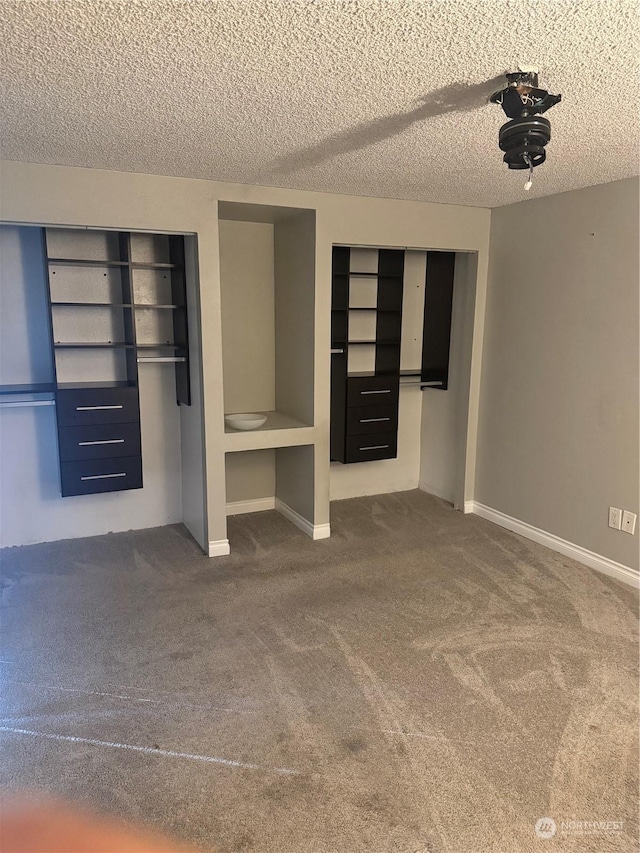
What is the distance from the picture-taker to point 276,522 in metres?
4.25

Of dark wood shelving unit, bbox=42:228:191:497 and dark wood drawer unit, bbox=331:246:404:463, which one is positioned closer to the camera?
dark wood shelving unit, bbox=42:228:191:497

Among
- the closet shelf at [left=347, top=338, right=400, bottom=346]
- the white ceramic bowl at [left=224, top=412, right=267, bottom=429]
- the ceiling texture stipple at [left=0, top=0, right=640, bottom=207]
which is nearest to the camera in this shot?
the ceiling texture stipple at [left=0, top=0, right=640, bottom=207]

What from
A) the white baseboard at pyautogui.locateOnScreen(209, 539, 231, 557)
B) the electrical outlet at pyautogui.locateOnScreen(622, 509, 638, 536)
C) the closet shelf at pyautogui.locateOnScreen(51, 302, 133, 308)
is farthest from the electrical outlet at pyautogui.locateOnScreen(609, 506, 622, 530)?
the closet shelf at pyautogui.locateOnScreen(51, 302, 133, 308)

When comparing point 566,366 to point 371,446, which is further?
Result: point 371,446

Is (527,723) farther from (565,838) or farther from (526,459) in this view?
(526,459)

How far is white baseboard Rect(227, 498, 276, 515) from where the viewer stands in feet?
14.5

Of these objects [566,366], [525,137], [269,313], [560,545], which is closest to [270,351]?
[269,313]

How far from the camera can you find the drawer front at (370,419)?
13.7 ft

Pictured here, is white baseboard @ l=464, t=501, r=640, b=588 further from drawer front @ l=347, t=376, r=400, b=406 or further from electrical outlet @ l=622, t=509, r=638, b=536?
drawer front @ l=347, t=376, r=400, b=406

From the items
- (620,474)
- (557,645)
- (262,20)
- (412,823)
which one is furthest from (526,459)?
(262,20)

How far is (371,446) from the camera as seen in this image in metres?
4.27

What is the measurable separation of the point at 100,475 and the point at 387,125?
2.50 metres

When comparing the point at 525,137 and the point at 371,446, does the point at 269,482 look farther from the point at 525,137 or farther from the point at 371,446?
the point at 525,137

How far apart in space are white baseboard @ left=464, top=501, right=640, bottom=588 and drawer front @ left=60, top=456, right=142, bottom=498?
2.45 metres
